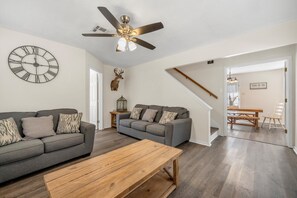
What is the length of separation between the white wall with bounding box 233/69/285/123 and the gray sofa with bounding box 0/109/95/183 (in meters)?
7.09

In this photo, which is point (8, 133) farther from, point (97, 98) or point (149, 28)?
point (97, 98)

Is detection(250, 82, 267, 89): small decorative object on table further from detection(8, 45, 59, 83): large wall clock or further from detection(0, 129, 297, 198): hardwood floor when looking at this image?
detection(8, 45, 59, 83): large wall clock

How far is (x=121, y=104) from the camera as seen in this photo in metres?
5.10

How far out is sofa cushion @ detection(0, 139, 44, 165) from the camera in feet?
5.49

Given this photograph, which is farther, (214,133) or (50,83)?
(214,133)

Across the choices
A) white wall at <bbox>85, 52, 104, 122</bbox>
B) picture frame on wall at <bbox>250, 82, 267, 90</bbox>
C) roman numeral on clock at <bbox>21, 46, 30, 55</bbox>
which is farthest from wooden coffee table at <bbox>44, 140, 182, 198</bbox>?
picture frame on wall at <bbox>250, 82, 267, 90</bbox>

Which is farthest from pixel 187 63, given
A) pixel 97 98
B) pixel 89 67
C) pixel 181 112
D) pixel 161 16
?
pixel 97 98


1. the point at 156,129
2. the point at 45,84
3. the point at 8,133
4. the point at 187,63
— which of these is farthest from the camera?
the point at 187,63

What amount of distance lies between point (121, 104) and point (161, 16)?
3.53 meters

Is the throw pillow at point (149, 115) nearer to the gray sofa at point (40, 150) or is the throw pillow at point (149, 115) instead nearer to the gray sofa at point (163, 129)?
the gray sofa at point (163, 129)

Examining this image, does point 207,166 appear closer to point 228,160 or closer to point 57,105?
point 228,160

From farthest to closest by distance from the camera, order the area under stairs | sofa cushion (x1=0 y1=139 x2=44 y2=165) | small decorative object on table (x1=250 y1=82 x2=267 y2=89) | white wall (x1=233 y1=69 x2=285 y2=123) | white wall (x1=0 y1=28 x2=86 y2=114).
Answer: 1. small decorative object on table (x1=250 y1=82 x2=267 y2=89)
2. white wall (x1=233 y1=69 x2=285 y2=123)
3. the area under stairs
4. white wall (x1=0 y1=28 x2=86 y2=114)
5. sofa cushion (x1=0 y1=139 x2=44 y2=165)

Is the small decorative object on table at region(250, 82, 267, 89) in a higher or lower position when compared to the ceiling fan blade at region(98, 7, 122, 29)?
lower

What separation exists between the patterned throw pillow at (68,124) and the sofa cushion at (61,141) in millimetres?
173
